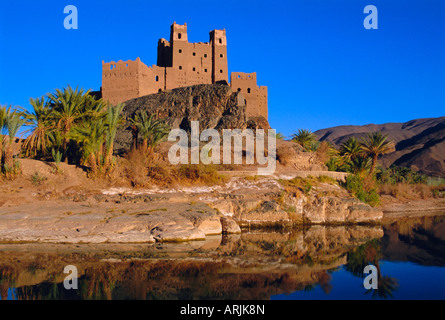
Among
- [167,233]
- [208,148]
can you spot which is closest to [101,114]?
[208,148]

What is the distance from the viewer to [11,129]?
1731 cm

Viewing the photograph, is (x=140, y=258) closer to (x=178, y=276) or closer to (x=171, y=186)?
(x=178, y=276)

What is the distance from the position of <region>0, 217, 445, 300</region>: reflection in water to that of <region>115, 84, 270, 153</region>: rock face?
24.0 metres

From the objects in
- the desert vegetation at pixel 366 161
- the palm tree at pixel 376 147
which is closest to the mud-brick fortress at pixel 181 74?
the desert vegetation at pixel 366 161

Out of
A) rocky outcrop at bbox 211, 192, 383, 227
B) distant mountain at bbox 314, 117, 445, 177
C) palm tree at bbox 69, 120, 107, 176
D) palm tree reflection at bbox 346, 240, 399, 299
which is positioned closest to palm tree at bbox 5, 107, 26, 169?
palm tree at bbox 69, 120, 107, 176

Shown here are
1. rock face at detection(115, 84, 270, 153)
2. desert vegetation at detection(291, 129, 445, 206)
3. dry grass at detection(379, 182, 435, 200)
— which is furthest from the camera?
rock face at detection(115, 84, 270, 153)

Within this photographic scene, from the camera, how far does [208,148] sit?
24.6m

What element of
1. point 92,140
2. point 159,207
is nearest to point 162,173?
point 92,140

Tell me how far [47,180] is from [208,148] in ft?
34.6

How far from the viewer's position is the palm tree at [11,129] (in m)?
17.0

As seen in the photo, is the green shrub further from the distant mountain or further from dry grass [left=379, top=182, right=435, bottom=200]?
the distant mountain

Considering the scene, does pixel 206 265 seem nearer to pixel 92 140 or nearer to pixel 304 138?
pixel 92 140

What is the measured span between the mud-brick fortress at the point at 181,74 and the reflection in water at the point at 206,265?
99.4ft

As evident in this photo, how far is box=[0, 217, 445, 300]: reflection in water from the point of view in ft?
24.1
